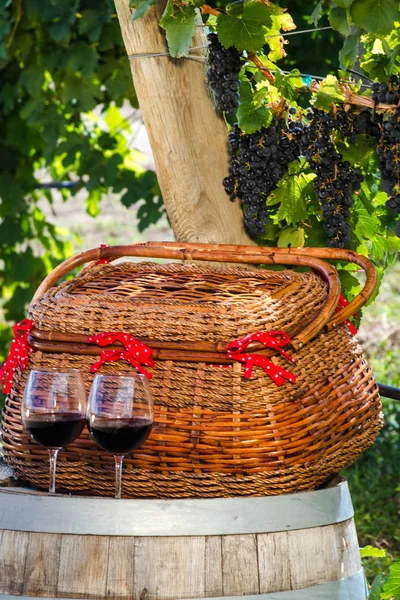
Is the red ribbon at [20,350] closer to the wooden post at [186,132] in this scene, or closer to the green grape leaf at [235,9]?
the wooden post at [186,132]

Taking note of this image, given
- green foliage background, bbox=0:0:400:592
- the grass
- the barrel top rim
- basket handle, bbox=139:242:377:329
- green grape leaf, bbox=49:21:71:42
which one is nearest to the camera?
Result: the barrel top rim

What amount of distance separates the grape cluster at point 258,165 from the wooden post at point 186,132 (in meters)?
0.05

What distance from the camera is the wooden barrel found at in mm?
1517

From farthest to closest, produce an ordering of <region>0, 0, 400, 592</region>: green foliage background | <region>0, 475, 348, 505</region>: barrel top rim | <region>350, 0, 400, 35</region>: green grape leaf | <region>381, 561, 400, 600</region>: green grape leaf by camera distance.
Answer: <region>0, 0, 400, 592</region>: green foliage background < <region>381, 561, 400, 600</region>: green grape leaf < <region>0, 475, 348, 505</region>: barrel top rim < <region>350, 0, 400, 35</region>: green grape leaf

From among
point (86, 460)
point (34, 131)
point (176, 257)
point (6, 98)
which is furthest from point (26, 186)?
point (86, 460)

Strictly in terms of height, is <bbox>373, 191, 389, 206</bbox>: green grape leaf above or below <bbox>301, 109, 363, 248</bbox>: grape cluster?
above

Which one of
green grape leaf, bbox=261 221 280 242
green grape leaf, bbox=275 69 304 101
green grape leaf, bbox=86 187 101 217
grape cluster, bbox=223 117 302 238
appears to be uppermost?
green grape leaf, bbox=86 187 101 217

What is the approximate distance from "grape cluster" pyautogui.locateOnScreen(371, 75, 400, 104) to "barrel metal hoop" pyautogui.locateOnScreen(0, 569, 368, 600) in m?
0.89

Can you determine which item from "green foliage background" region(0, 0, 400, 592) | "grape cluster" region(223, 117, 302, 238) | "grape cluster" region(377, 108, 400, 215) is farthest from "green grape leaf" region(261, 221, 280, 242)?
"green foliage background" region(0, 0, 400, 592)

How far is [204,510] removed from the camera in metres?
1.55

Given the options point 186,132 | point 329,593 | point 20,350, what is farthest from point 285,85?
point 329,593

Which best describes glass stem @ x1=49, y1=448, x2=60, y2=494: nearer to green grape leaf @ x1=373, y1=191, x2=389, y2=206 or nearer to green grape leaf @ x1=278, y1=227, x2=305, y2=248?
green grape leaf @ x1=278, y1=227, x2=305, y2=248

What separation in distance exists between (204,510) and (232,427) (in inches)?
6.1

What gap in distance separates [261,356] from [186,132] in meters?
0.71
